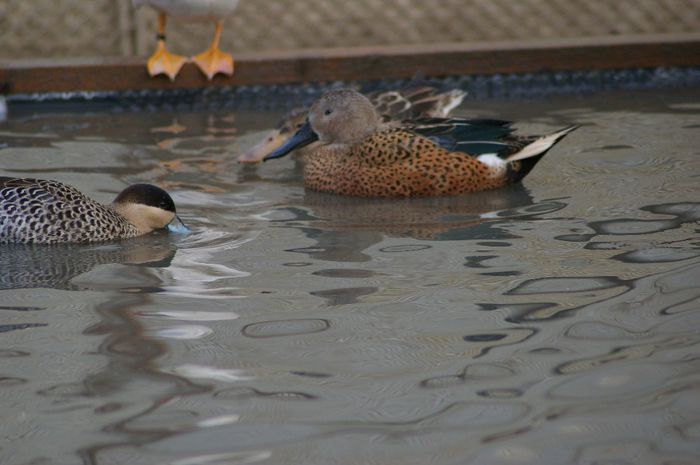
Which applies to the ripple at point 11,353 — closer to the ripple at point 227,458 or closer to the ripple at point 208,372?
the ripple at point 208,372

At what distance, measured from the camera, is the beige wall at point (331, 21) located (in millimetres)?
9242

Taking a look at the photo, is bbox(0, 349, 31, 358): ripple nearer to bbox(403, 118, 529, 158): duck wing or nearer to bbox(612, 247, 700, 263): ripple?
bbox(612, 247, 700, 263): ripple

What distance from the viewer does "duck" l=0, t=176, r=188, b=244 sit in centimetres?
489

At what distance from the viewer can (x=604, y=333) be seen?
11.9 feet

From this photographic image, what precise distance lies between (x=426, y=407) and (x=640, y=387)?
566 millimetres

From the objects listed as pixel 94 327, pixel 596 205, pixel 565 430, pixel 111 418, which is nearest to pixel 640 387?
pixel 565 430

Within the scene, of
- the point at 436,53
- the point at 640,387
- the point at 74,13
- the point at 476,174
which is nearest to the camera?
the point at 640,387

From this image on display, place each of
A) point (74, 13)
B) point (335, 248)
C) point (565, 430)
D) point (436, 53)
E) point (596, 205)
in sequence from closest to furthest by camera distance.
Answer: point (565, 430) < point (335, 248) < point (596, 205) < point (436, 53) < point (74, 13)

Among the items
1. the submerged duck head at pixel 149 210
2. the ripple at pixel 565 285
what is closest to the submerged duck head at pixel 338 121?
the submerged duck head at pixel 149 210

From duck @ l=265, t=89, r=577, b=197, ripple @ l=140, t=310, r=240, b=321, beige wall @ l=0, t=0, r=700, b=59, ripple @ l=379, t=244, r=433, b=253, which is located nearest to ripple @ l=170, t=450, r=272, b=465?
ripple @ l=140, t=310, r=240, b=321

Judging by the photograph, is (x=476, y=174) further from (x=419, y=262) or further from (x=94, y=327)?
(x=94, y=327)

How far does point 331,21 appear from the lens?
31.4 feet

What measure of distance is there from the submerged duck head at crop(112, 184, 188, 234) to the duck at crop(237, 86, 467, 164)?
1410mm

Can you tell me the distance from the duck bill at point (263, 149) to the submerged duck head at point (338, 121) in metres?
0.27
